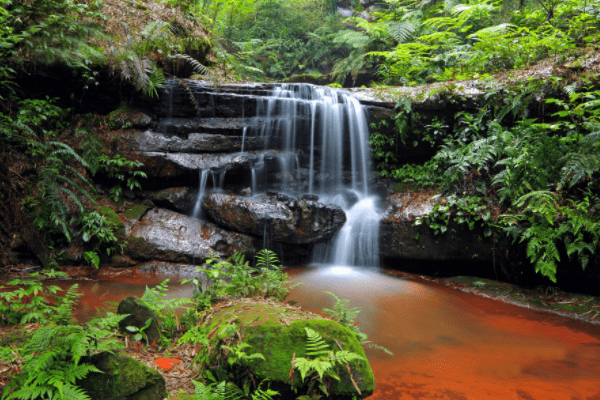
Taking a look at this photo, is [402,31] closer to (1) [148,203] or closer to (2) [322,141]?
(2) [322,141]

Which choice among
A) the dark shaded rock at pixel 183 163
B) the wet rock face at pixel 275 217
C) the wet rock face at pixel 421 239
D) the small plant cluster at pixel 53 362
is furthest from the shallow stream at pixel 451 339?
the dark shaded rock at pixel 183 163

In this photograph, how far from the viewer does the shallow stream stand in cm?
271

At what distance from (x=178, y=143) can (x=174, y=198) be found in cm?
125

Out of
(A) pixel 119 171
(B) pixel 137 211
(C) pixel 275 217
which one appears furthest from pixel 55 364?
(A) pixel 119 171

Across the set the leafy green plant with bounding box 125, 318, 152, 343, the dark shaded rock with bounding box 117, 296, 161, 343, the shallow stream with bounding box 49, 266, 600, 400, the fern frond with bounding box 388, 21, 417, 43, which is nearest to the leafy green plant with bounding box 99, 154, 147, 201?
the shallow stream with bounding box 49, 266, 600, 400

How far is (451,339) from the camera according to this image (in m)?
3.65

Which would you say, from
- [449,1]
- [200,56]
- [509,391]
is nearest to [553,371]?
[509,391]

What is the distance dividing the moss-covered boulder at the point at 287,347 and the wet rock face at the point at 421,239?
4.56 meters

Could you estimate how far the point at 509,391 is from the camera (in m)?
2.65

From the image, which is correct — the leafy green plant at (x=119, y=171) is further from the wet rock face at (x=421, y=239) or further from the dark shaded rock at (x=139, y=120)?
the wet rock face at (x=421, y=239)

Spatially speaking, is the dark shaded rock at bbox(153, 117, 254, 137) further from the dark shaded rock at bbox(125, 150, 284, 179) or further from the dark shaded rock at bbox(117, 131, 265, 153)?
the dark shaded rock at bbox(125, 150, 284, 179)

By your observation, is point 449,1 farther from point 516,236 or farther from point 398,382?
point 398,382

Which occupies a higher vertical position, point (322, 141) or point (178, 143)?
point (322, 141)

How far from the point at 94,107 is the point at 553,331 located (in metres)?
9.22
